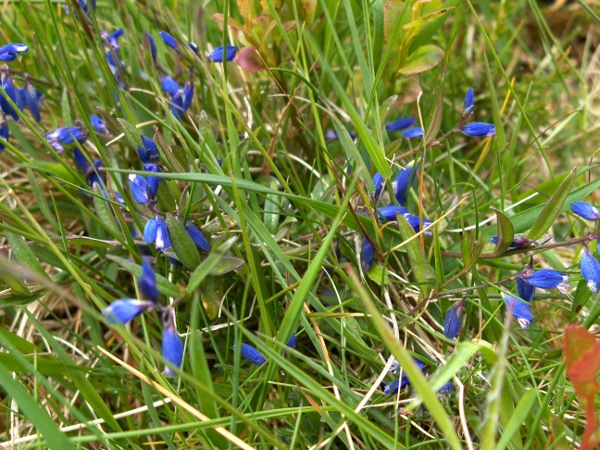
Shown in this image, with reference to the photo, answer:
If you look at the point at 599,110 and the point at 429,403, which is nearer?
the point at 429,403

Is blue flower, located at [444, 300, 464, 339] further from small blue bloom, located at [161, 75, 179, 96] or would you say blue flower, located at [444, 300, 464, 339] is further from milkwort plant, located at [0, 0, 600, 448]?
small blue bloom, located at [161, 75, 179, 96]

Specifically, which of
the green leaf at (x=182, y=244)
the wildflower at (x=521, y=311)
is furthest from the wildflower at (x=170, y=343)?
the wildflower at (x=521, y=311)

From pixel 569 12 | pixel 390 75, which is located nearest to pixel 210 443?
pixel 390 75

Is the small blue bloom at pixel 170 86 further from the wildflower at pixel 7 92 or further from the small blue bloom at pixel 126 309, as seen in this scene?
the small blue bloom at pixel 126 309

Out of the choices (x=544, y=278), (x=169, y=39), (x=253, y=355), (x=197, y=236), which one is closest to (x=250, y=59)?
(x=169, y=39)

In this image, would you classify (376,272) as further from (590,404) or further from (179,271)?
(590,404)

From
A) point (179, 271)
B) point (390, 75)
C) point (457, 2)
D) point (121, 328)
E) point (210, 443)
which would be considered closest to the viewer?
point (121, 328)

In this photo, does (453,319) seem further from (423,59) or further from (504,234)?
(423,59)
